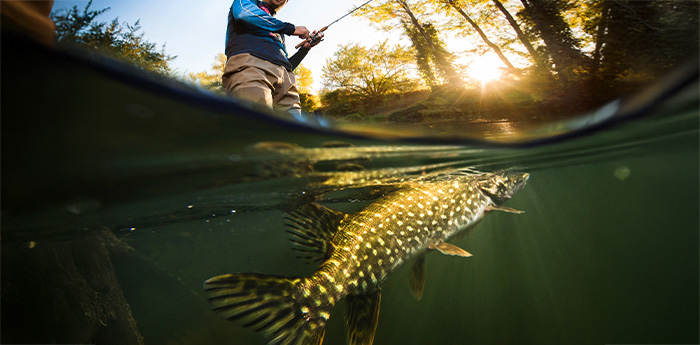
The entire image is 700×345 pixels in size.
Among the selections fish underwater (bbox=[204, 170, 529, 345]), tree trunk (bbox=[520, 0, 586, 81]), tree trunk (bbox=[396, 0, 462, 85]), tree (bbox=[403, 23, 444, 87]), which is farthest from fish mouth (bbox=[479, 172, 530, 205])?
tree (bbox=[403, 23, 444, 87])

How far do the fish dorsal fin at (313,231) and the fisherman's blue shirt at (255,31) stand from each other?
212 cm

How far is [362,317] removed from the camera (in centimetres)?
288

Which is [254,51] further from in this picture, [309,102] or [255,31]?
[309,102]

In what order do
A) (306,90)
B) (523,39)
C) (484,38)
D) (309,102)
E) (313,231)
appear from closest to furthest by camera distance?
(313,231)
(523,39)
(484,38)
(309,102)
(306,90)

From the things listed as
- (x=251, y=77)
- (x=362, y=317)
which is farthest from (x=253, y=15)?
(x=362, y=317)

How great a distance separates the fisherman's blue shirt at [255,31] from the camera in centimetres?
346

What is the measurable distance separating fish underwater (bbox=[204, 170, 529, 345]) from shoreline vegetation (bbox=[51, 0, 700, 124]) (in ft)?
11.6

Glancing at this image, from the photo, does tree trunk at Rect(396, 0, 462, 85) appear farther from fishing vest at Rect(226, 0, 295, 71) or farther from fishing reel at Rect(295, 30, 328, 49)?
fishing vest at Rect(226, 0, 295, 71)

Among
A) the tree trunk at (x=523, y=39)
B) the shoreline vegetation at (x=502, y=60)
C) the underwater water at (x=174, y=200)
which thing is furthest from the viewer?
the tree trunk at (x=523, y=39)

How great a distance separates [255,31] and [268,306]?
3.28 m

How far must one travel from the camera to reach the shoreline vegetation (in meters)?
7.50

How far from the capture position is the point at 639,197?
29625 millimetres

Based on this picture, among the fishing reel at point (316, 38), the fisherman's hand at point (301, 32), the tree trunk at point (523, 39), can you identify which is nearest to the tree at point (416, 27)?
the tree trunk at point (523, 39)

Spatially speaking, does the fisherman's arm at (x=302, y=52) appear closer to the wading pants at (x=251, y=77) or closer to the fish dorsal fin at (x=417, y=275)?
the wading pants at (x=251, y=77)
